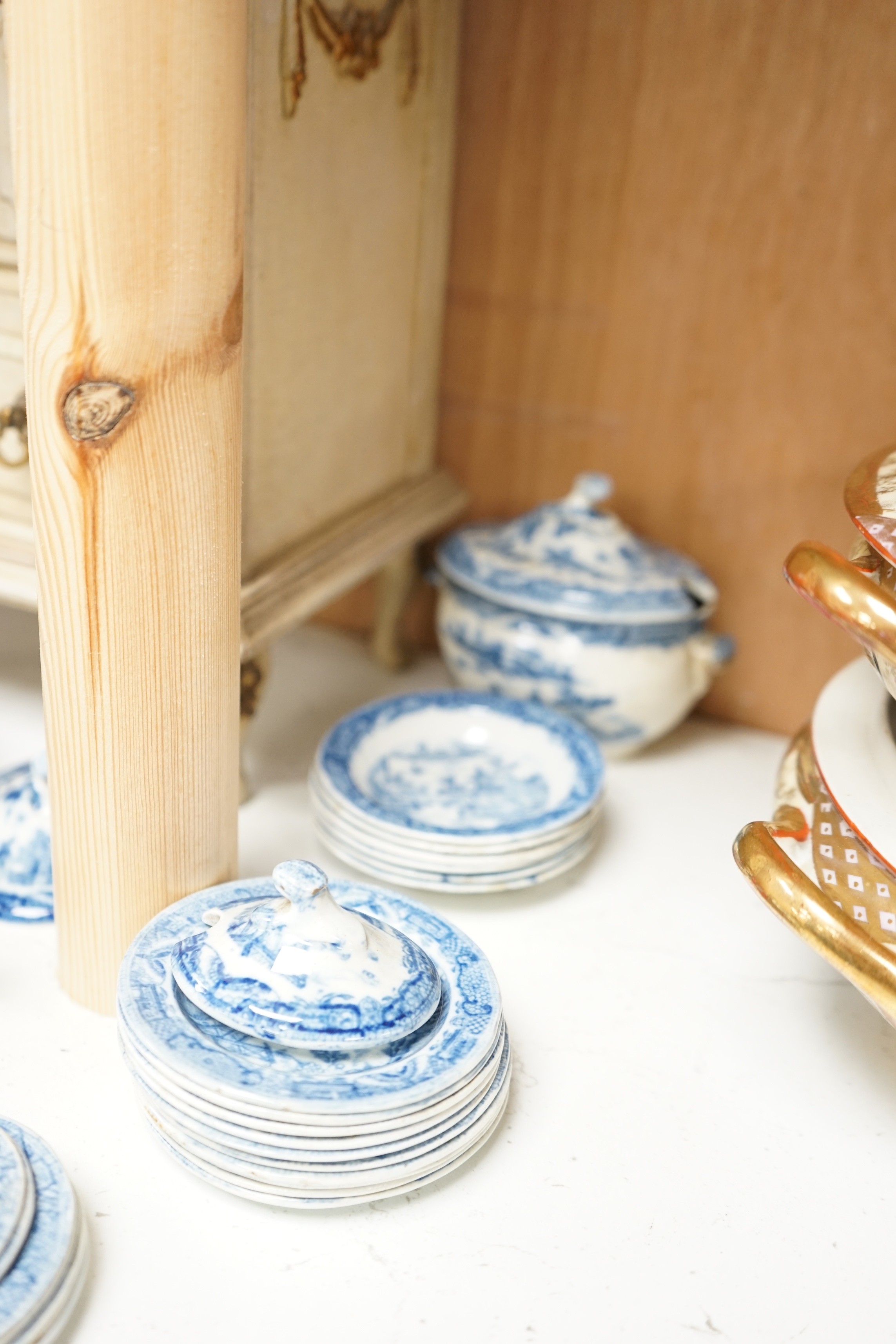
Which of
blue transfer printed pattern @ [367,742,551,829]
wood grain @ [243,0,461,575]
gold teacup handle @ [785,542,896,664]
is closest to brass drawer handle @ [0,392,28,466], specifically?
wood grain @ [243,0,461,575]

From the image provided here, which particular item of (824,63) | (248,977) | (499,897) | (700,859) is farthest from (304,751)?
(824,63)

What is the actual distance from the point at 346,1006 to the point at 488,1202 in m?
0.15

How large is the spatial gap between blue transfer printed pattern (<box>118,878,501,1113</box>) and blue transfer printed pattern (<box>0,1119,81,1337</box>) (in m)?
0.08

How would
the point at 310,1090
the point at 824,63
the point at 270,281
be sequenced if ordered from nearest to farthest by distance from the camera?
the point at 310,1090
the point at 270,281
the point at 824,63

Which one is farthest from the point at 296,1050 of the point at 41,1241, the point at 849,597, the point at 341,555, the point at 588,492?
the point at 588,492

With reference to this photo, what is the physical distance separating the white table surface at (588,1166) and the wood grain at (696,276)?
38cm

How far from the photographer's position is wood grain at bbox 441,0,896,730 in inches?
42.8

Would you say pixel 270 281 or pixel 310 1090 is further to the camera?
pixel 270 281

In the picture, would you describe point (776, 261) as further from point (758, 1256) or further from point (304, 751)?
point (758, 1256)

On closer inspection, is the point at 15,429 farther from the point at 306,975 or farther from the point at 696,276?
the point at 696,276

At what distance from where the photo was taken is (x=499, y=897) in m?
1.00

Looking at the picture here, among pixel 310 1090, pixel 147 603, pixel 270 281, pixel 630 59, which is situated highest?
pixel 630 59

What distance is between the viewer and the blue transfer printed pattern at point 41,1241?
575 millimetres

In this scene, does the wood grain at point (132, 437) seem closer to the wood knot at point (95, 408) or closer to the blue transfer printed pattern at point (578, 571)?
the wood knot at point (95, 408)
